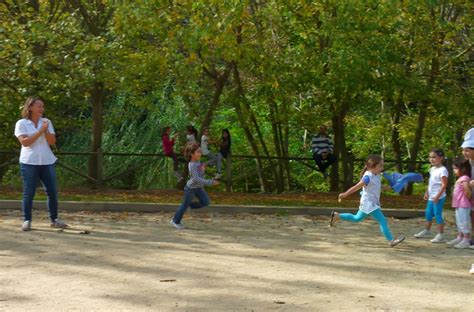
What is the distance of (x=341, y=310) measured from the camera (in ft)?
19.9

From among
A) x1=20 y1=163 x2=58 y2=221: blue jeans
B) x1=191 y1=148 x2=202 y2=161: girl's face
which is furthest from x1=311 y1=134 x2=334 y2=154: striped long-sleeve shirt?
x1=20 y1=163 x2=58 y2=221: blue jeans

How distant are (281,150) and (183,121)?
9.29 feet

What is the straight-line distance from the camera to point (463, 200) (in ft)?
31.6

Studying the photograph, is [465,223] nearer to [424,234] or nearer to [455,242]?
[455,242]

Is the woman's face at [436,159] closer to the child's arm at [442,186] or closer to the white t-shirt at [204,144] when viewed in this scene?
the child's arm at [442,186]

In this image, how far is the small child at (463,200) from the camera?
961 cm

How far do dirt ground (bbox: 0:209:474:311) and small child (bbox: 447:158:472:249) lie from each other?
0.31 m

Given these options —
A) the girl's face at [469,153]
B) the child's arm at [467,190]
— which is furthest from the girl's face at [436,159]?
the child's arm at [467,190]

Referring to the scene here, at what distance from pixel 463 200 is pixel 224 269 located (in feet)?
11.7

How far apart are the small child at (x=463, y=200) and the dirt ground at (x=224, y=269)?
1.00 ft

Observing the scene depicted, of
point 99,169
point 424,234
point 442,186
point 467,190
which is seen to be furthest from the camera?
point 99,169

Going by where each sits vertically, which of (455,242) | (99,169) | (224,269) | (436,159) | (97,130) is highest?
(97,130)

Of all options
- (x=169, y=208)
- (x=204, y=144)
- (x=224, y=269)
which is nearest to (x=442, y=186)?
(x=224, y=269)

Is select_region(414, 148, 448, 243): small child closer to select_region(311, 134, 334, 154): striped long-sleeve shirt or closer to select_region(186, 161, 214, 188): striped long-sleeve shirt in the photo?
select_region(186, 161, 214, 188): striped long-sleeve shirt
